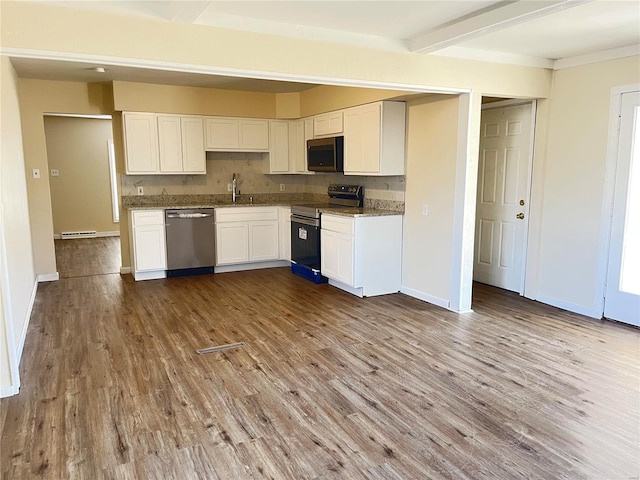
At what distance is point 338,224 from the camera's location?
17.0 feet

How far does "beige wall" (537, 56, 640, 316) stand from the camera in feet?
13.9

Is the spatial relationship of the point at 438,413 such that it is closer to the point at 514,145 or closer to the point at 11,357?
the point at 11,357

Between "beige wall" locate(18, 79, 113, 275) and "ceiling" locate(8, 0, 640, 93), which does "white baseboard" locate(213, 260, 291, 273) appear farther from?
"ceiling" locate(8, 0, 640, 93)

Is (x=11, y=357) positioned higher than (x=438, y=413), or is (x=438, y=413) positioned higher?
(x=11, y=357)

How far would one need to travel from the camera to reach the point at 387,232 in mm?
5113

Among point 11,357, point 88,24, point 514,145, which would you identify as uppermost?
point 88,24

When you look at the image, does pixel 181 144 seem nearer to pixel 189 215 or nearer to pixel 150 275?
pixel 189 215

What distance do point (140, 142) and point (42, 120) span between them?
122cm

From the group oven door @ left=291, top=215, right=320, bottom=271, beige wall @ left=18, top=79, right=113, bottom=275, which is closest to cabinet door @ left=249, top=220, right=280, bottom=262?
oven door @ left=291, top=215, right=320, bottom=271

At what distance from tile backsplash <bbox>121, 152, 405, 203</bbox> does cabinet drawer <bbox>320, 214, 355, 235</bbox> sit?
26.3 inches

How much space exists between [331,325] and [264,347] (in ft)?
2.49

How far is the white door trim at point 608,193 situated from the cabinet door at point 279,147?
13.3 feet

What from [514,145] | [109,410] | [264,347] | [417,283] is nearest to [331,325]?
[264,347]

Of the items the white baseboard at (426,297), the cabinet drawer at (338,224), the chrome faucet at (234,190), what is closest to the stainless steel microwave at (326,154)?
the cabinet drawer at (338,224)
